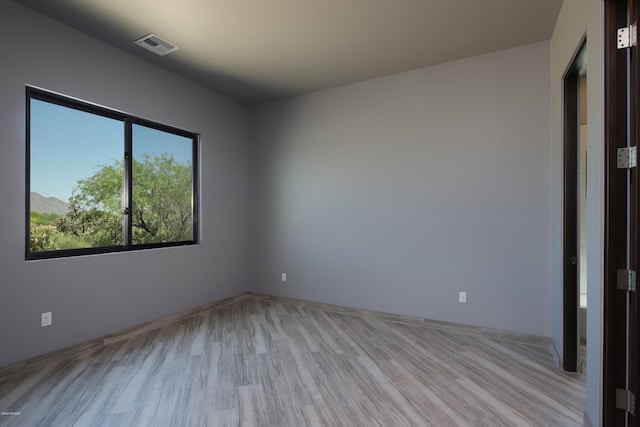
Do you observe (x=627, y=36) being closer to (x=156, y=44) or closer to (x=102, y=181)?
(x=156, y=44)

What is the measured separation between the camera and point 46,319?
260 cm

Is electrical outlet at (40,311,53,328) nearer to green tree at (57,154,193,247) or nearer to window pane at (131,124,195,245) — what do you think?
green tree at (57,154,193,247)

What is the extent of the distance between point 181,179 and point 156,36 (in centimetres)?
167

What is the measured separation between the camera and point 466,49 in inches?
123

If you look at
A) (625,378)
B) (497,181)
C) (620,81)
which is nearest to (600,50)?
(620,81)

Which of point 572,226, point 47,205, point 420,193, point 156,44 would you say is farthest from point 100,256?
point 572,226

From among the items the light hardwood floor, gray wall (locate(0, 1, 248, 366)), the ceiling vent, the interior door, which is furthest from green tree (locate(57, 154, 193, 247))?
the interior door

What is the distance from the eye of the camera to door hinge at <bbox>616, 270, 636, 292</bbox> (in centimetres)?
140

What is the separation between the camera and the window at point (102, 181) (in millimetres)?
2668

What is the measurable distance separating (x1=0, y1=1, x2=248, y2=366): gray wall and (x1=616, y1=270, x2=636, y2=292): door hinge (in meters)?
3.90

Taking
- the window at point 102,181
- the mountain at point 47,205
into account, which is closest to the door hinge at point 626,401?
the window at point 102,181

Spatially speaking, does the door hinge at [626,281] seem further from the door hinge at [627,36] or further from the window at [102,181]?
the window at [102,181]

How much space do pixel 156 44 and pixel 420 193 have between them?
3181 millimetres

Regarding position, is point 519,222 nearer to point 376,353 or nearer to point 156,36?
point 376,353
